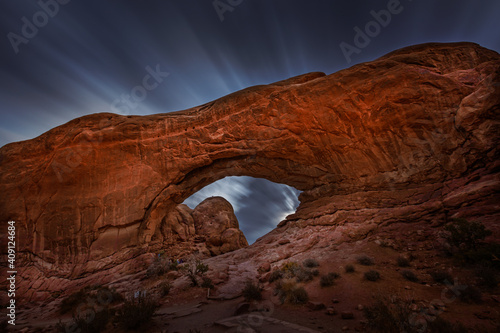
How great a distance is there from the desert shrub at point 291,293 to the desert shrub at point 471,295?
3.89 metres

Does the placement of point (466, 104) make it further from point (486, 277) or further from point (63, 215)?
point (63, 215)

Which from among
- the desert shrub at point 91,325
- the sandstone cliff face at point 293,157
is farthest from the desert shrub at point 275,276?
the desert shrub at point 91,325

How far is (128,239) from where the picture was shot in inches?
546

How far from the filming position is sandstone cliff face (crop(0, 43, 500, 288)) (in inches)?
381

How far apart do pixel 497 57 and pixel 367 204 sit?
1089 cm

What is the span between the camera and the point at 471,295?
185 inches

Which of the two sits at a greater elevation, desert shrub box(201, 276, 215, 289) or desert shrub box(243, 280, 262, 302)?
desert shrub box(201, 276, 215, 289)

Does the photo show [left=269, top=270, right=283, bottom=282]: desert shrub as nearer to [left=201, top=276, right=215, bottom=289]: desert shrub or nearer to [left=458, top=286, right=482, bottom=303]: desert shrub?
[left=201, top=276, right=215, bottom=289]: desert shrub

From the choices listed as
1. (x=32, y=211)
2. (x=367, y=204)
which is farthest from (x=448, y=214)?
(x=32, y=211)

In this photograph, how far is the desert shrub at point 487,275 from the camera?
501 cm

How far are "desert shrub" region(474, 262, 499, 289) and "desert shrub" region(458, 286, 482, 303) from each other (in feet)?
1.95

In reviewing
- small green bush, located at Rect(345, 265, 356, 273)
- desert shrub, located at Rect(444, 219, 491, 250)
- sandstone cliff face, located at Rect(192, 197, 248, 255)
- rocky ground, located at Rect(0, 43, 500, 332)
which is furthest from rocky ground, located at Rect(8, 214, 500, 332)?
sandstone cliff face, located at Rect(192, 197, 248, 255)

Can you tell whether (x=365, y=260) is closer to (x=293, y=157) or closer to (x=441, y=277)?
(x=441, y=277)

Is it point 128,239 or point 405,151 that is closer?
point 405,151
